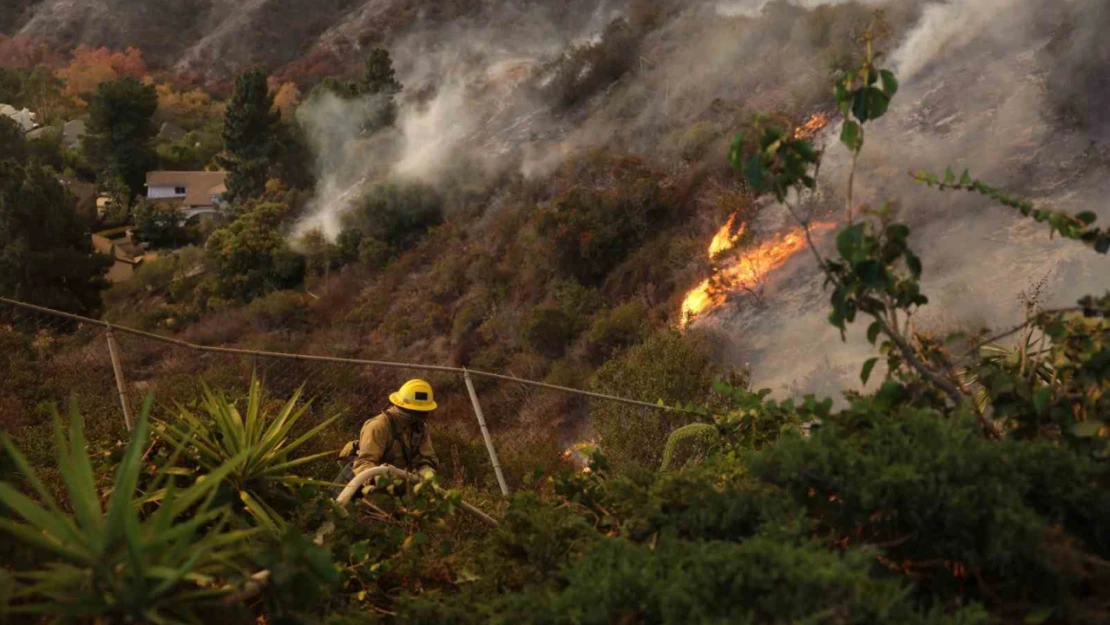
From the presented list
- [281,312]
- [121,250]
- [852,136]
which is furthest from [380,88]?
[852,136]

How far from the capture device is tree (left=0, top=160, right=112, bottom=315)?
Answer: 2673cm

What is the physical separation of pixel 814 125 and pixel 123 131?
39.0 metres

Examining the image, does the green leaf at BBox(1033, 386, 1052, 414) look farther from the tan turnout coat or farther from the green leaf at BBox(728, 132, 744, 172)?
the tan turnout coat

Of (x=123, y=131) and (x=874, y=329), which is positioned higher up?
(x=874, y=329)

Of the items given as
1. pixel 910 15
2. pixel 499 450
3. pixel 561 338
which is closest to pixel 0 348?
pixel 499 450

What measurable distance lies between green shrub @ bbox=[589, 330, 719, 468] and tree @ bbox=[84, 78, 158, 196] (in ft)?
133

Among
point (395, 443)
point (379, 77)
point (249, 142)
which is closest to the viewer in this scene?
point (395, 443)

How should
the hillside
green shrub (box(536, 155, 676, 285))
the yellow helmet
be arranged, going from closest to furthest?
1. the hillside
2. the yellow helmet
3. green shrub (box(536, 155, 676, 285))

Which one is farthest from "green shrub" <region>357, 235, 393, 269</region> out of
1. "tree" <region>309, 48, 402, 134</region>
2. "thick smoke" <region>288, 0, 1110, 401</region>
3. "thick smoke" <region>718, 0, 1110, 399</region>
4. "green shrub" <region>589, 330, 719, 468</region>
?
"green shrub" <region>589, 330, 719, 468</region>

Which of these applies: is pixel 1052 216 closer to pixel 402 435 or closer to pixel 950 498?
pixel 950 498

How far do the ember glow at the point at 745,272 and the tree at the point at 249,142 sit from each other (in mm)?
29022

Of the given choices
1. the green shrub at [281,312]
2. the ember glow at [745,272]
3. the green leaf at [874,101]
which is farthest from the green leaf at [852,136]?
the green shrub at [281,312]

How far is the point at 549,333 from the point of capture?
19.2 meters

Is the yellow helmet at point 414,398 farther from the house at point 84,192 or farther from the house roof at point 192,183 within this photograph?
the house roof at point 192,183
